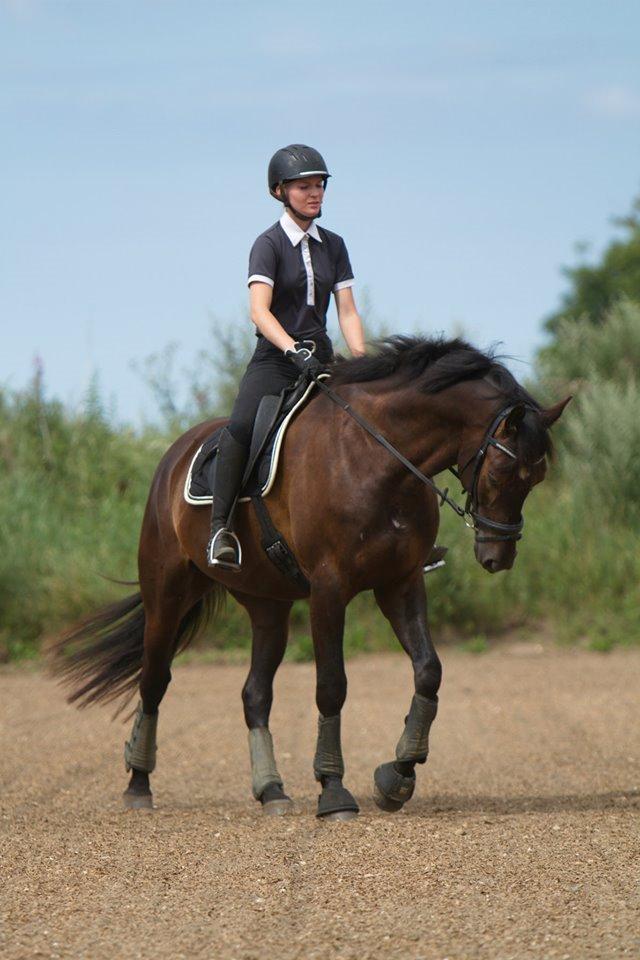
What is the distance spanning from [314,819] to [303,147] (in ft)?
11.3

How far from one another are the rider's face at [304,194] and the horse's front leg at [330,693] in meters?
1.98

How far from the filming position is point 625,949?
14.1ft

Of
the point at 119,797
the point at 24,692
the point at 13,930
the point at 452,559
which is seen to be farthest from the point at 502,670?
the point at 13,930

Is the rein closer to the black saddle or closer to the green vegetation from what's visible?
the black saddle

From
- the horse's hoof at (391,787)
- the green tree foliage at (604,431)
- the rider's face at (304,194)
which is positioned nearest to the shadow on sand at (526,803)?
the horse's hoof at (391,787)

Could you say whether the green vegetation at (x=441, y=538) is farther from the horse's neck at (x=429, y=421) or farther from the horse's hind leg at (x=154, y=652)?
the horse's neck at (x=429, y=421)

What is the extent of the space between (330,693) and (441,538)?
9639mm

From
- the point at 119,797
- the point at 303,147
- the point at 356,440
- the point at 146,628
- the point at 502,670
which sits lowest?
the point at 502,670

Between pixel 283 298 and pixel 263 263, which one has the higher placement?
pixel 263 263

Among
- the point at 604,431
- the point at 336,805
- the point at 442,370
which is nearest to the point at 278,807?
the point at 336,805

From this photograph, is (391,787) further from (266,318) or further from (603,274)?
(603,274)

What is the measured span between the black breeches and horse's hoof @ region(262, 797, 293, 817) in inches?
75.4

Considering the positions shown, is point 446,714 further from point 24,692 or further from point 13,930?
point 13,930

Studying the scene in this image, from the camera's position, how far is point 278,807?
7570mm
